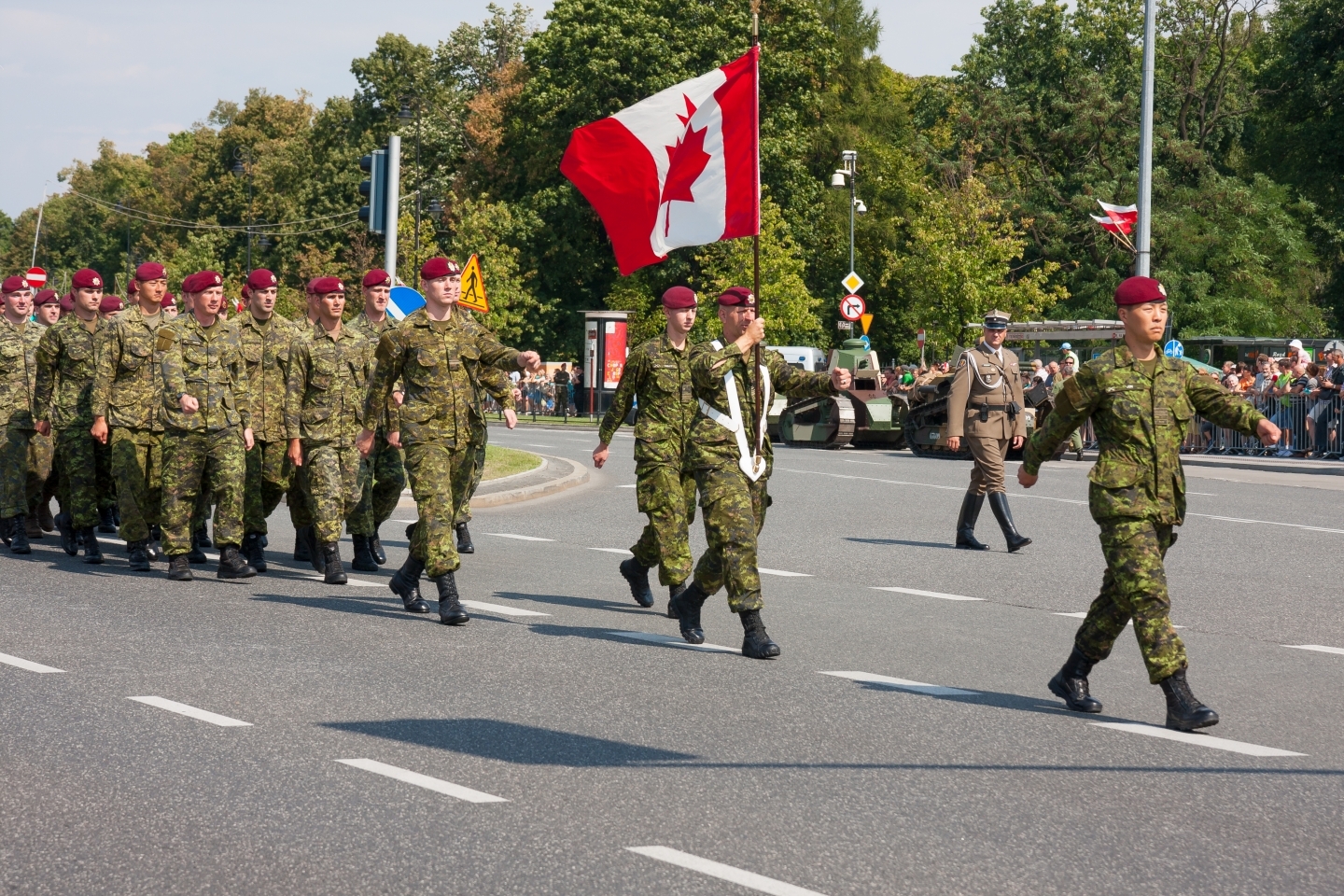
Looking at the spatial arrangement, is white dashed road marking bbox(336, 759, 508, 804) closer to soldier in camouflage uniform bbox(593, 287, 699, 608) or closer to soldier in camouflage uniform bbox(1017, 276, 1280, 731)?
soldier in camouflage uniform bbox(1017, 276, 1280, 731)

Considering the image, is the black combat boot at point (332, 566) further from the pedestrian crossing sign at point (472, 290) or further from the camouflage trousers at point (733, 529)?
the pedestrian crossing sign at point (472, 290)

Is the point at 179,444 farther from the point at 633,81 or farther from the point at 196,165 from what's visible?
the point at 196,165

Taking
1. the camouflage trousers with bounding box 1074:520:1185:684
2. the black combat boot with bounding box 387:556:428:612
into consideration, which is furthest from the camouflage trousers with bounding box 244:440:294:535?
the camouflage trousers with bounding box 1074:520:1185:684

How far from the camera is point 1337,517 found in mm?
17500

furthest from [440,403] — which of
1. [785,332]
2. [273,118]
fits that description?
[273,118]

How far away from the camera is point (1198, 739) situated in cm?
669

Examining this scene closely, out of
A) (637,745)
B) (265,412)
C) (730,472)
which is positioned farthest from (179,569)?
(637,745)

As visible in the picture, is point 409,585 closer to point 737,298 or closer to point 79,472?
point 737,298

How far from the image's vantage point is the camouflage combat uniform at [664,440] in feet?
31.3

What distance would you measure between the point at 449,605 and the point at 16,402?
534cm

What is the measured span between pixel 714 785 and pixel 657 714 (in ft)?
4.05

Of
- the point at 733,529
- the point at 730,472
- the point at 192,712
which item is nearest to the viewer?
the point at 192,712

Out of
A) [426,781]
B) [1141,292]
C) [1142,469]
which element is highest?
[1141,292]

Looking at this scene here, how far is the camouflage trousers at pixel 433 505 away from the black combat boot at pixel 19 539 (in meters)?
4.46
